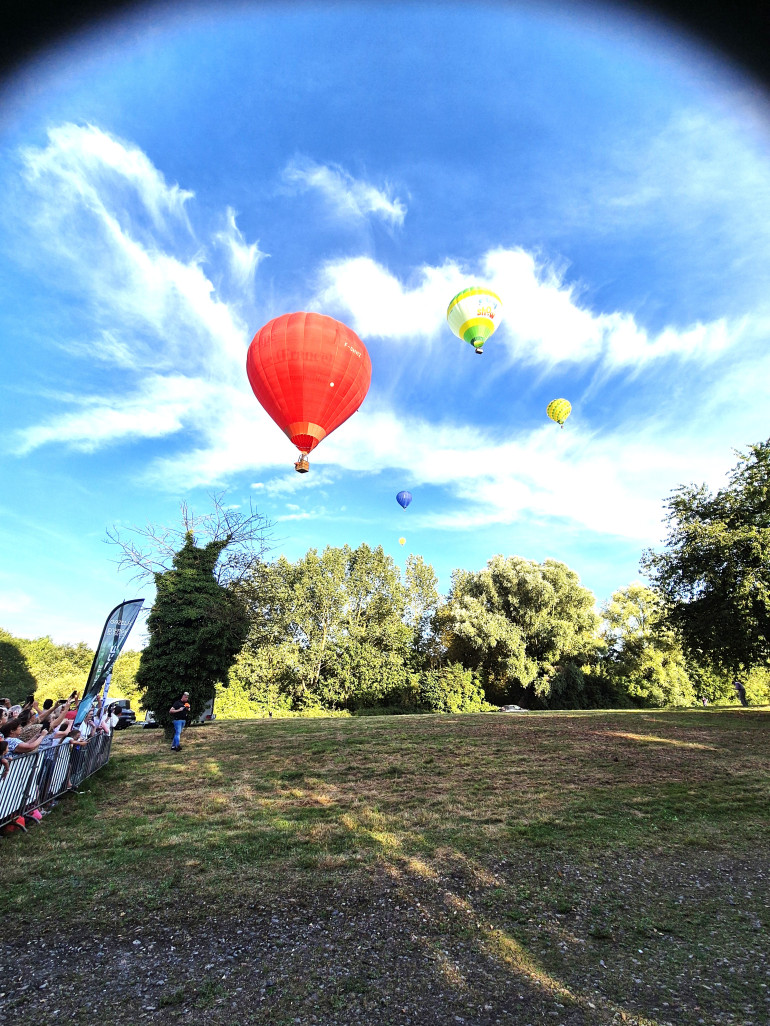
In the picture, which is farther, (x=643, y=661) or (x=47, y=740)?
(x=643, y=661)

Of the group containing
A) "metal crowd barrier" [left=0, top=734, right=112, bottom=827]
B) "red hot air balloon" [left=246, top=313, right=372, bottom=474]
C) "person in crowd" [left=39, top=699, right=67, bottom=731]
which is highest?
"red hot air balloon" [left=246, top=313, right=372, bottom=474]

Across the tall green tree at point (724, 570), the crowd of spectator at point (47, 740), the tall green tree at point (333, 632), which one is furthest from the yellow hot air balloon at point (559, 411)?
the crowd of spectator at point (47, 740)

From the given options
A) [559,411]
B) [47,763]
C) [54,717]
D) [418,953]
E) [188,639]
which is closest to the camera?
[418,953]

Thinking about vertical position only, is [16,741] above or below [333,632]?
below

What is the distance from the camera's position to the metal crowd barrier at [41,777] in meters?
7.41

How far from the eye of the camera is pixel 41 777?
27.5 feet

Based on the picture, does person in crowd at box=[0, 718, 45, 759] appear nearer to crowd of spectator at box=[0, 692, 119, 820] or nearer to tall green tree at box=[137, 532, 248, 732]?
crowd of spectator at box=[0, 692, 119, 820]

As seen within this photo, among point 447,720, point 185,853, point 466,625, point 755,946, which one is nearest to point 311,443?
point 447,720

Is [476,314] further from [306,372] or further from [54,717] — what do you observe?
[54,717]

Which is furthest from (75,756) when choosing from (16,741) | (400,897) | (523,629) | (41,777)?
(523,629)

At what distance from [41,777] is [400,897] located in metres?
6.84

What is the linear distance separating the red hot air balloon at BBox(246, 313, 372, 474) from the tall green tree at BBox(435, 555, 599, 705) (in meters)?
23.5

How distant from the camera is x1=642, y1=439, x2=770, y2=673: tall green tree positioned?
19.3 m

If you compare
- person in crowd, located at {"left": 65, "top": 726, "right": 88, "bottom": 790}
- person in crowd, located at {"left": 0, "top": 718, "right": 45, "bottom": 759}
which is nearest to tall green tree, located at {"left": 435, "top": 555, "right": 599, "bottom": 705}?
person in crowd, located at {"left": 65, "top": 726, "right": 88, "bottom": 790}
